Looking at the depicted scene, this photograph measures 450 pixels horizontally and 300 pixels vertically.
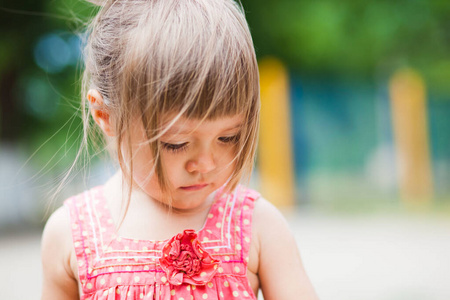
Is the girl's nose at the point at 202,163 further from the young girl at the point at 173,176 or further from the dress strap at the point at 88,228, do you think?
the dress strap at the point at 88,228

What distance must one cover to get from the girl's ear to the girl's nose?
0.22m

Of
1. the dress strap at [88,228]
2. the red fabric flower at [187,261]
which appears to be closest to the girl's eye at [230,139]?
the red fabric flower at [187,261]

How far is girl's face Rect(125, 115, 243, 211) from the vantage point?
1.22 m

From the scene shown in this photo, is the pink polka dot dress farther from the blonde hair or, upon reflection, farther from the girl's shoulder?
the blonde hair

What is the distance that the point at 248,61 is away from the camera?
1266 mm

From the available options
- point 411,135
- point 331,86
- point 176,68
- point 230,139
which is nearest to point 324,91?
point 331,86

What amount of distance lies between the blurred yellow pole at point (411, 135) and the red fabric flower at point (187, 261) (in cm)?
687

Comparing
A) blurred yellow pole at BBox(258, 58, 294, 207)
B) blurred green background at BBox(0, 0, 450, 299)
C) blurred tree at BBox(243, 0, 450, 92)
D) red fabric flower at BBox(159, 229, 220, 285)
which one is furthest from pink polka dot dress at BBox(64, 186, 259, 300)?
blurred yellow pole at BBox(258, 58, 294, 207)

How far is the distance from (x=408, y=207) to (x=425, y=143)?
1370 millimetres

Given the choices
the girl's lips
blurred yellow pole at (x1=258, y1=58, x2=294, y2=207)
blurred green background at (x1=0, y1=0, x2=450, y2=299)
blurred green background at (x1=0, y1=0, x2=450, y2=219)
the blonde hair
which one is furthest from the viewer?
blurred yellow pole at (x1=258, y1=58, x2=294, y2=207)

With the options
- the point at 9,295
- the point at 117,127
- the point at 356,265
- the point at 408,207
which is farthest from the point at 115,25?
the point at 408,207

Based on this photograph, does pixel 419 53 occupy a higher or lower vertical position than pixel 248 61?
higher

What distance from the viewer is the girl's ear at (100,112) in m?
Result: 1.36

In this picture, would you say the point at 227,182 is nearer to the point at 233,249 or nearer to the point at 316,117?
the point at 233,249
